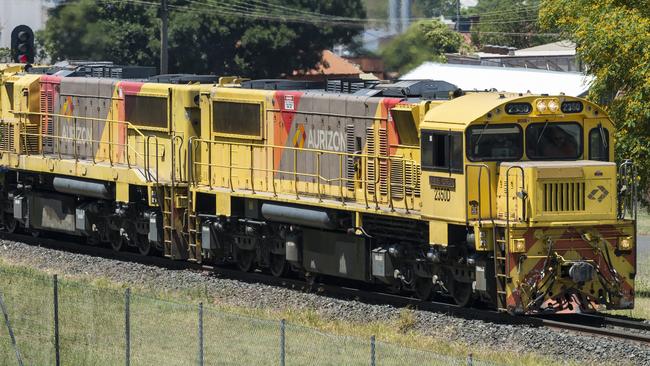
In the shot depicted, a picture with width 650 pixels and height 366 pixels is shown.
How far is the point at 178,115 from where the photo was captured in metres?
27.0

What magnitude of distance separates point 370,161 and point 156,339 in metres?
6.49

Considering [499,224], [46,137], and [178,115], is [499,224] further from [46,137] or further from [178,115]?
[46,137]

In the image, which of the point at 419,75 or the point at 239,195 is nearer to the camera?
the point at 239,195

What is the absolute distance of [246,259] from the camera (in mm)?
25875

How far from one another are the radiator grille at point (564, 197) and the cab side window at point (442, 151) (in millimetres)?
1417

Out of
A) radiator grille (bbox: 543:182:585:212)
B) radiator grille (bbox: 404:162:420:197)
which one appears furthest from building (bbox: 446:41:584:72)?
radiator grille (bbox: 543:182:585:212)

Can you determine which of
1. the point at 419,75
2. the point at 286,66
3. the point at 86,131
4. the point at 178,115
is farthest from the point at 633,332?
the point at 286,66

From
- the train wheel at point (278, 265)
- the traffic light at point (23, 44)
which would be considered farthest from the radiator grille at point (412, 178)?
the traffic light at point (23, 44)

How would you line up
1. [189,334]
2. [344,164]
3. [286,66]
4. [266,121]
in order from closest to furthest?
1. [189,334]
2. [344,164]
3. [266,121]
4. [286,66]

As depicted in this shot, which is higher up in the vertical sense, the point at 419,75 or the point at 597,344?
the point at 419,75

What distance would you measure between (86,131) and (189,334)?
44.2 feet

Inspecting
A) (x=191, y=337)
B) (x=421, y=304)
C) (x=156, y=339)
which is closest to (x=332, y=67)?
(x=421, y=304)

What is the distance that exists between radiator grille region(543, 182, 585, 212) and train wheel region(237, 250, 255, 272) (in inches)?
320

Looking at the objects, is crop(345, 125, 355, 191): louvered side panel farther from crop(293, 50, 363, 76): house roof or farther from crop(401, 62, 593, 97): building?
crop(293, 50, 363, 76): house roof
